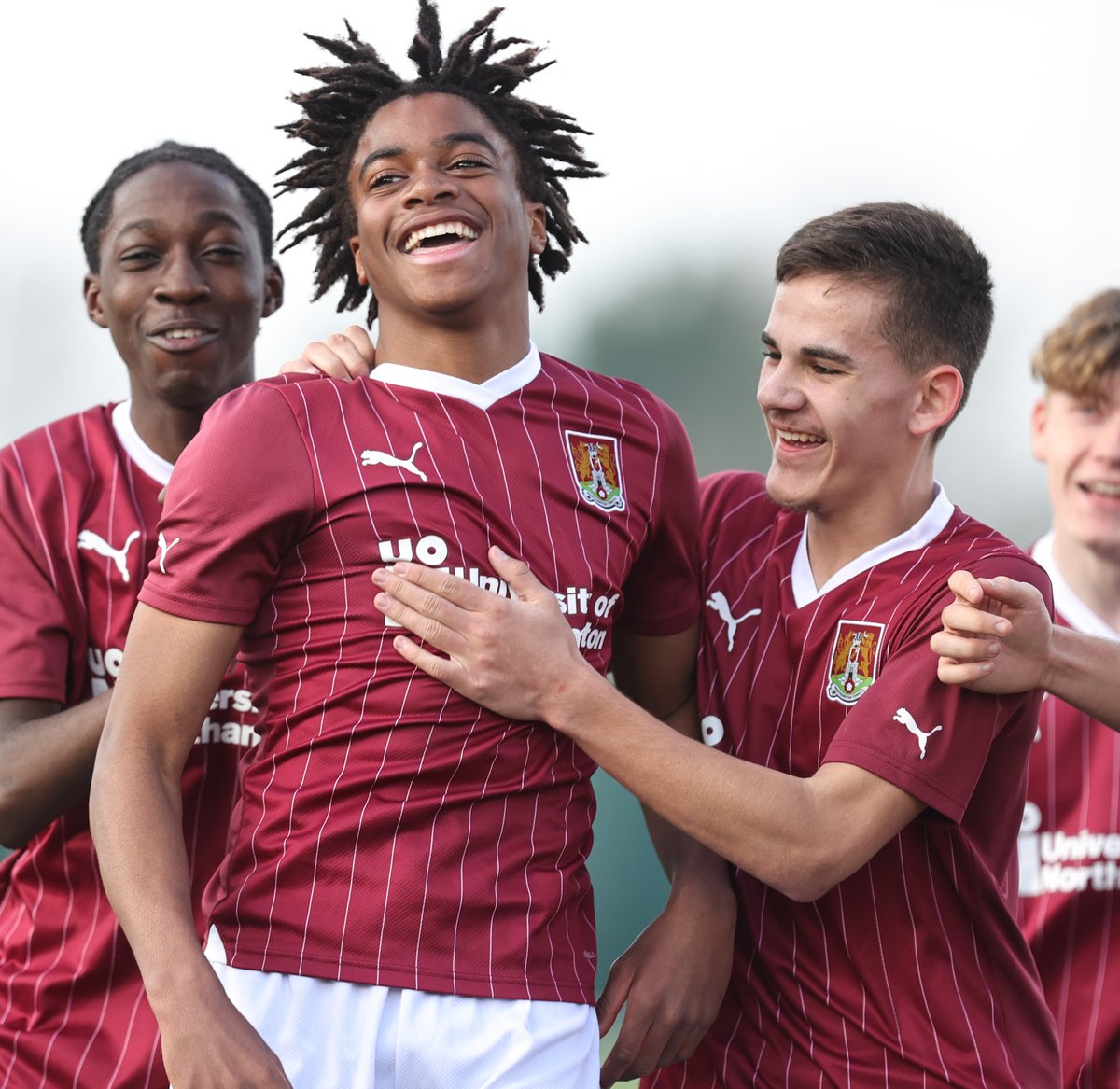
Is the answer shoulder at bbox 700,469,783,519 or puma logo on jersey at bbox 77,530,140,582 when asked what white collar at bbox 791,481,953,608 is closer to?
shoulder at bbox 700,469,783,519

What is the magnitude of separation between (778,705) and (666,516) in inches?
16.9

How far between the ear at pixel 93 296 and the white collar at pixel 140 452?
313mm

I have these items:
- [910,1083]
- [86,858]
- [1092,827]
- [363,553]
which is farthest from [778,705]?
[86,858]

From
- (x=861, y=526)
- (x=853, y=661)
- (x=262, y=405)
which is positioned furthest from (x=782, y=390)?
(x=262, y=405)

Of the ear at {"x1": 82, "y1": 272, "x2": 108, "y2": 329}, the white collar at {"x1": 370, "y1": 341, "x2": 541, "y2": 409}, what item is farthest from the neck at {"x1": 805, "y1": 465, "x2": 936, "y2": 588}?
the ear at {"x1": 82, "y1": 272, "x2": 108, "y2": 329}

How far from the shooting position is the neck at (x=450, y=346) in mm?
2820

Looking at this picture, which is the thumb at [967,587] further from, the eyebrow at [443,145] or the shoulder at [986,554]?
the eyebrow at [443,145]

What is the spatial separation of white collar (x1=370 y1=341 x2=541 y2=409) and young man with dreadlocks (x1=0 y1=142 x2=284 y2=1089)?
0.69m

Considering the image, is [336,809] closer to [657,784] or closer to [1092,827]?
[657,784]

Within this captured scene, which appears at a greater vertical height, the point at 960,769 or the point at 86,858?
the point at 960,769

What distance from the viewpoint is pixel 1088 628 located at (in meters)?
4.01

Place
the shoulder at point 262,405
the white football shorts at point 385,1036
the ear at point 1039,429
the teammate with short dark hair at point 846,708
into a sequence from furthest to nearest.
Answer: the ear at point 1039,429, the teammate with short dark hair at point 846,708, the shoulder at point 262,405, the white football shorts at point 385,1036

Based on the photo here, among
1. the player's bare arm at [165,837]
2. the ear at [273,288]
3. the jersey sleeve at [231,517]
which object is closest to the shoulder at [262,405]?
the jersey sleeve at [231,517]

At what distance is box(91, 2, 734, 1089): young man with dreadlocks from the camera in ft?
7.90
